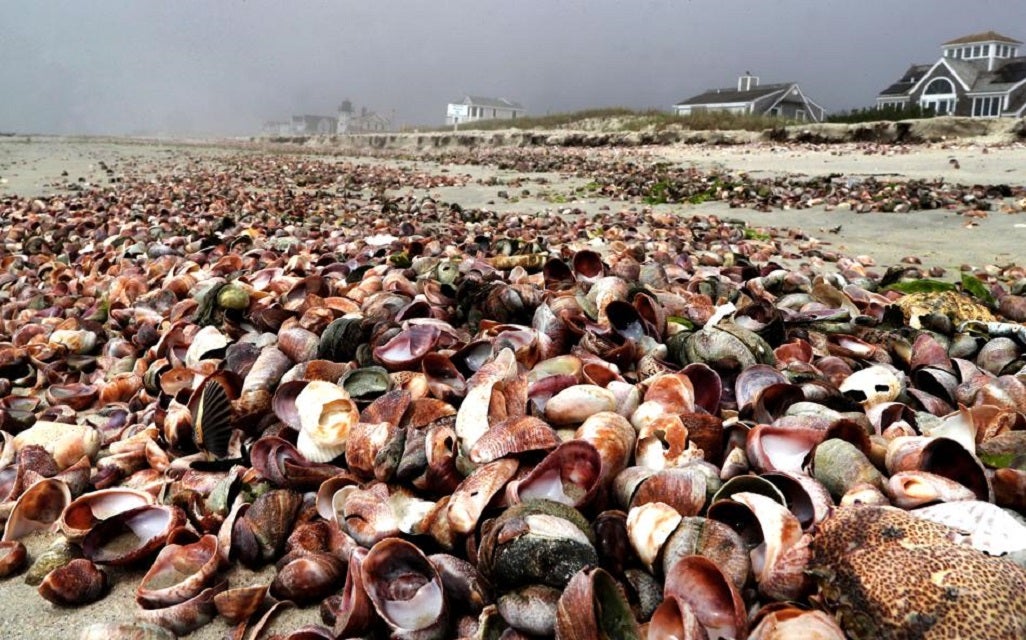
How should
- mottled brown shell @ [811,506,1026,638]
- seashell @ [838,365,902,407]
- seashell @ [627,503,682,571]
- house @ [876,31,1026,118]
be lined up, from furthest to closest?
house @ [876,31,1026,118], seashell @ [838,365,902,407], seashell @ [627,503,682,571], mottled brown shell @ [811,506,1026,638]

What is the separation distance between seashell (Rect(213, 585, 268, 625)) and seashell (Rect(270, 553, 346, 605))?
5cm

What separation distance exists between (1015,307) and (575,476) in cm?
350

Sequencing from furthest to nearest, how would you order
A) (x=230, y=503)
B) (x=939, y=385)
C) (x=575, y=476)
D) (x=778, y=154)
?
(x=778, y=154) → (x=939, y=385) → (x=230, y=503) → (x=575, y=476)

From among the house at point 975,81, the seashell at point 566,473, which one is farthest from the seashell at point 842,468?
the house at point 975,81

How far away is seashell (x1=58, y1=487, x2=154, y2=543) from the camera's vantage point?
244 centimetres

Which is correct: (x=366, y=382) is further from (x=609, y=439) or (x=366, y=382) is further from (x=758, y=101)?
(x=758, y=101)

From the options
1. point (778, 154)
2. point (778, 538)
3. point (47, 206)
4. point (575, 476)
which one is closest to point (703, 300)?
point (575, 476)

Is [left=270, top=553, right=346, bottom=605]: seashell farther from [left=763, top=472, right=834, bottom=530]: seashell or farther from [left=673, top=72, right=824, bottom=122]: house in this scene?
[left=673, top=72, right=824, bottom=122]: house

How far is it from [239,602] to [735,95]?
6894 centimetres

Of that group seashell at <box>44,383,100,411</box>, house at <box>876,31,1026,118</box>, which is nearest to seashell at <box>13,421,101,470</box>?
seashell at <box>44,383,100,411</box>

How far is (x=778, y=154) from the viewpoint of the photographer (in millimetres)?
18578

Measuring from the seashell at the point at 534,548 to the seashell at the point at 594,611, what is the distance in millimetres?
95

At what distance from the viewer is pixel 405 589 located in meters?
1.90

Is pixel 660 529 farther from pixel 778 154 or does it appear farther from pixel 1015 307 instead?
pixel 778 154
